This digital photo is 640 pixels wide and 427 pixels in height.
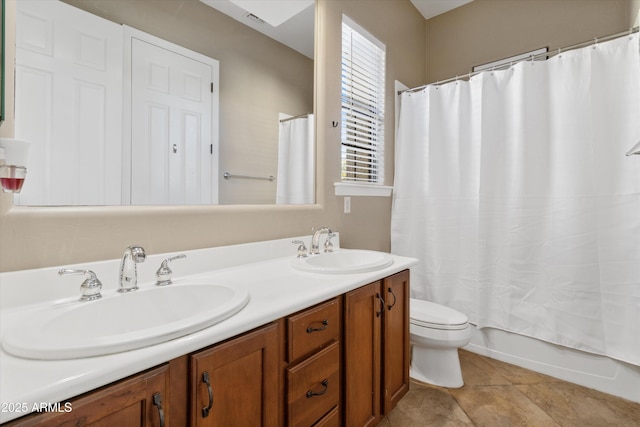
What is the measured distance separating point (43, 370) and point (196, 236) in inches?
29.3

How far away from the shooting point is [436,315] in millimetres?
1879

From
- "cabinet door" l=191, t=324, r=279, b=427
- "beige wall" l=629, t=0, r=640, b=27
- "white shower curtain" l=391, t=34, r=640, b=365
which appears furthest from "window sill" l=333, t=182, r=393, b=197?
"beige wall" l=629, t=0, r=640, b=27

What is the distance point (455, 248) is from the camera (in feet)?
7.56

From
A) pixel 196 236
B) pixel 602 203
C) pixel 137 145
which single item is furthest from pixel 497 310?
pixel 137 145

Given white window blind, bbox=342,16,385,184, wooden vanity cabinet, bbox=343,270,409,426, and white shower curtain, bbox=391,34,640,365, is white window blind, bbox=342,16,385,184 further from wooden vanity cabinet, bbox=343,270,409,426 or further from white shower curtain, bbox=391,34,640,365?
wooden vanity cabinet, bbox=343,270,409,426

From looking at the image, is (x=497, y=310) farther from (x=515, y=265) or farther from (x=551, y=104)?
(x=551, y=104)

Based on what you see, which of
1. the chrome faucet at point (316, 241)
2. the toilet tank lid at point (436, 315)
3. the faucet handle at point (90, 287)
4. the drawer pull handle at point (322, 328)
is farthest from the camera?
the toilet tank lid at point (436, 315)

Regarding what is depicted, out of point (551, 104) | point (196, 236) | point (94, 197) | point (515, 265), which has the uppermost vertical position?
point (551, 104)

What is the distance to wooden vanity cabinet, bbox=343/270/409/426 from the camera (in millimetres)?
1207

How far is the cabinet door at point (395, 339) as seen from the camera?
4.61 ft

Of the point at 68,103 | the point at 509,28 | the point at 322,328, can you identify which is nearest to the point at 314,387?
the point at 322,328

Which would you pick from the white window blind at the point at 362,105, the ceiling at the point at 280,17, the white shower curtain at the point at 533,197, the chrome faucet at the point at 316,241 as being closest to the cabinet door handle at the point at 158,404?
the chrome faucet at the point at 316,241

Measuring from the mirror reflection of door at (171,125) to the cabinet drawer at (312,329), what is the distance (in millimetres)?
658

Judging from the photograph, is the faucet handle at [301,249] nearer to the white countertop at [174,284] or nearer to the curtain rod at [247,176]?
the white countertop at [174,284]
